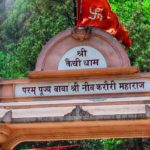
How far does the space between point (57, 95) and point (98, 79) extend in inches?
32.7

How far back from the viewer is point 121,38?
1079cm

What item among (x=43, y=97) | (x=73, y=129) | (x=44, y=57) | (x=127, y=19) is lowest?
(x=73, y=129)

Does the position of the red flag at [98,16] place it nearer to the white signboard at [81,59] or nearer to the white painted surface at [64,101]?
the white signboard at [81,59]

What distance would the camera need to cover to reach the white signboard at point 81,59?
9.95 meters

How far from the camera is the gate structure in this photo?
946 centimetres

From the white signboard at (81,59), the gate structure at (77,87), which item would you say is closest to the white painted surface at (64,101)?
the gate structure at (77,87)

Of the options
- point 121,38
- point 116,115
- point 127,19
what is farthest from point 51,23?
point 116,115

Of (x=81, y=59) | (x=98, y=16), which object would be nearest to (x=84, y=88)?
(x=81, y=59)

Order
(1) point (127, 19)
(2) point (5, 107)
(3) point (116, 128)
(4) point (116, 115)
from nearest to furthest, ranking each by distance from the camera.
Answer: (4) point (116, 115), (2) point (5, 107), (3) point (116, 128), (1) point (127, 19)

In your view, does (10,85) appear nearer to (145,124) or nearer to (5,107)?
(5,107)

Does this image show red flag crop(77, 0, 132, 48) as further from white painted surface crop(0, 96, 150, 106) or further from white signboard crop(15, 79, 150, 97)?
white painted surface crop(0, 96, 150, 106)

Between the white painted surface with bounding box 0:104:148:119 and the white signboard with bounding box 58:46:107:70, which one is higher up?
the white signboard with bounding box 58:46:107:70

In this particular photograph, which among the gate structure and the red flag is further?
the red flag

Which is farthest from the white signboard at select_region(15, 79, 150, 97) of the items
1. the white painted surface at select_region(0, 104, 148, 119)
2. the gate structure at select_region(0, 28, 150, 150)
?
the white painted surface at select_region(0, 104, 148, 119)
